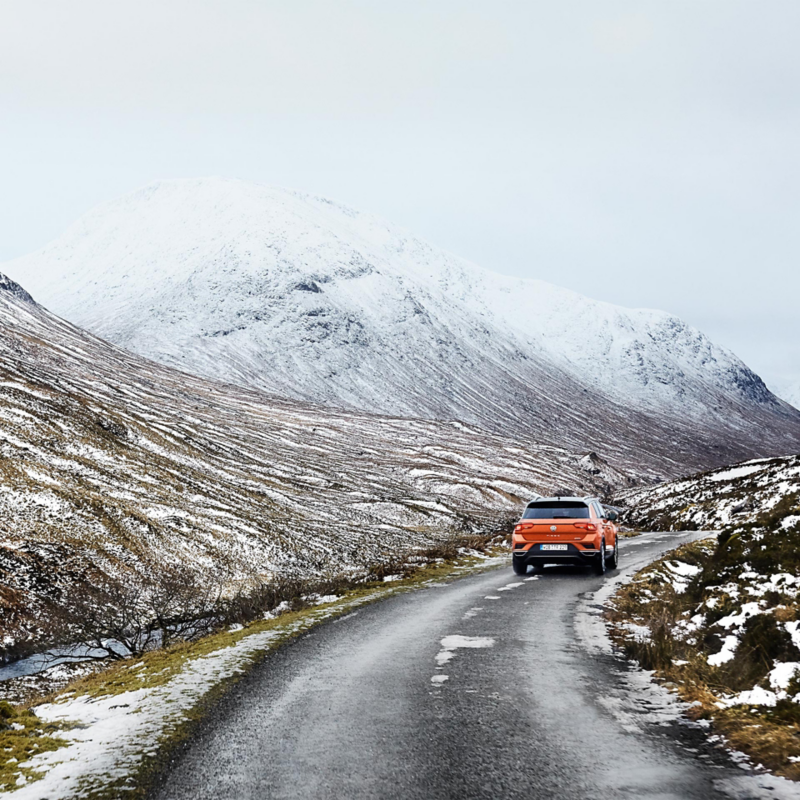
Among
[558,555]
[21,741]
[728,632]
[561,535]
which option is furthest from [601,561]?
[21,741]

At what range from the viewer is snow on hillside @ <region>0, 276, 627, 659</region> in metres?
34.8

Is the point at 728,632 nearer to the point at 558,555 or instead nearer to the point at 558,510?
the point at 558,555

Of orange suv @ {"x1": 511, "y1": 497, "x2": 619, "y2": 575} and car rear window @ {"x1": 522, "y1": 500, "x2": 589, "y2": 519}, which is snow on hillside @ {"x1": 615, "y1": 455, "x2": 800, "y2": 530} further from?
car rear window @ {"x1": 522, "y1": 500, "x2": 589, "y2": 519}

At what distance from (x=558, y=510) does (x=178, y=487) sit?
36282 mm

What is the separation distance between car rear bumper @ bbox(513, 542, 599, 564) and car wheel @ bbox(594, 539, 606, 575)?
17 centimetres

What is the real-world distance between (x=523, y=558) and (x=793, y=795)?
16943 mm

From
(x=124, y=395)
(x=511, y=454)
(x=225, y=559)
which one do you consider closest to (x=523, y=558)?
(x=225, y=559)

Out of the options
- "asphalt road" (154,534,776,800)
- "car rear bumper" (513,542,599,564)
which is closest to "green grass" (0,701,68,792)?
"asphalt road" (154,534,776,800)

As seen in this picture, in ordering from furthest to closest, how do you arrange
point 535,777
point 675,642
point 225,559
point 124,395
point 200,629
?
point 124,395, point 225,559, point 200,629, point 675,642, point 535,777

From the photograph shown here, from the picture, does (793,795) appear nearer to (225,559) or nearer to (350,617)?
(350,617)

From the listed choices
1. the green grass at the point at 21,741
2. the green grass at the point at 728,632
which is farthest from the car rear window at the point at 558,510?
the green grass at the point at 21,741

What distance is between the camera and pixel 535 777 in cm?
621

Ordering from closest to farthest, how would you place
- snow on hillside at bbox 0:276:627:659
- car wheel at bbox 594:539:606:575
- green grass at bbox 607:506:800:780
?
green grass at bbox 607:506:800:780 < car wheel at bbox 594:539:606:575 < snow on hillside at bbox 0:276:627:659

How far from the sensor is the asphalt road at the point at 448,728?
20.1 feet
